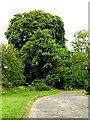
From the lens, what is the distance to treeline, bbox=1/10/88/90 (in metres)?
17.6

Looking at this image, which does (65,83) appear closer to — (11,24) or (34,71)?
(34,71)

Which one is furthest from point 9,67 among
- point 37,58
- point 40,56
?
point 40,56

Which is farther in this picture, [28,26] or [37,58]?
[28,26]

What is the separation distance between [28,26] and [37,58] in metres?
6.76

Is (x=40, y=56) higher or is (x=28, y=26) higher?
(x=28, y=26)

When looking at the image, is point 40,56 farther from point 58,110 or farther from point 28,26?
point 58,110

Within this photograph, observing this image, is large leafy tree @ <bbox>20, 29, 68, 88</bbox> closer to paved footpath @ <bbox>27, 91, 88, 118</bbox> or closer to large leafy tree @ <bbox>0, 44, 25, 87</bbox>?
large leafy tree @ <bbox>0, 44, 25, 87</bbox>

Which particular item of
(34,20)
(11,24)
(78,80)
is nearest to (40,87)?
(78,80)

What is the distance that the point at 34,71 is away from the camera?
22.1 m

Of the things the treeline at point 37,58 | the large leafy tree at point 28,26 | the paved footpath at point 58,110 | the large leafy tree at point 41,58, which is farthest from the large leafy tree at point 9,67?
the large leafy tree at point 28,26

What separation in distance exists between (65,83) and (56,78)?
3.50 meters

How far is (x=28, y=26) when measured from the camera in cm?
2583

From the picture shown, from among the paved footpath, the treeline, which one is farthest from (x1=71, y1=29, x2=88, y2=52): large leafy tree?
the paved footpath

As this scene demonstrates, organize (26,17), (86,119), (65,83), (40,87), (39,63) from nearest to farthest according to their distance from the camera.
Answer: (86,119)
(40,87)
(39,63)
(65,83)
(26,17)
